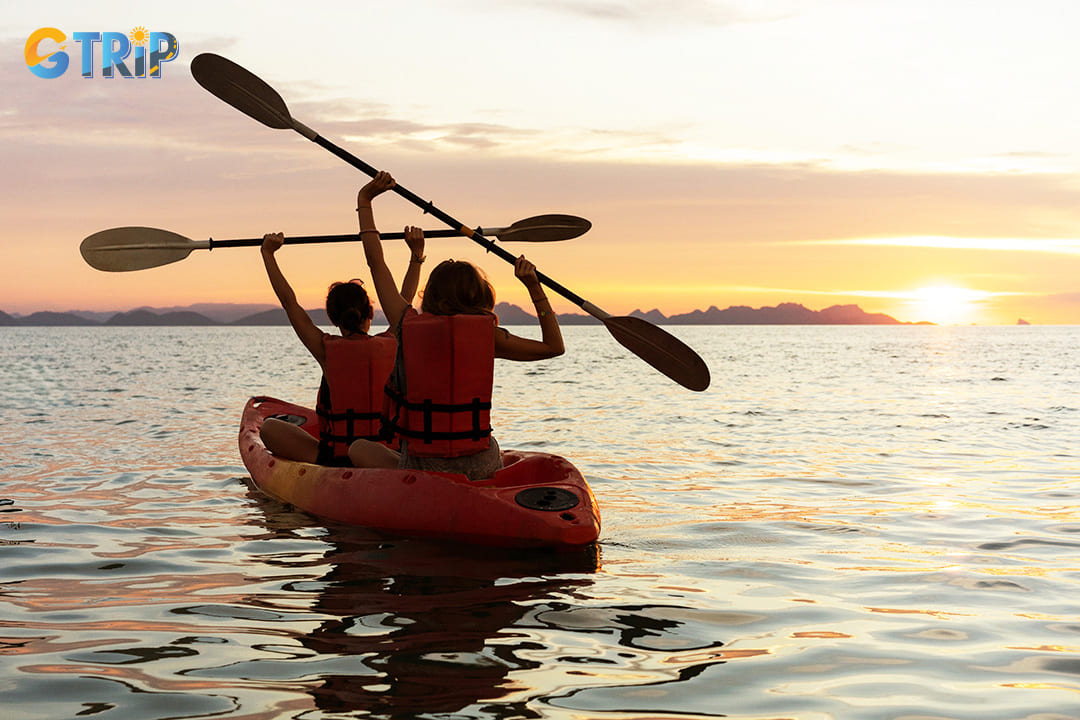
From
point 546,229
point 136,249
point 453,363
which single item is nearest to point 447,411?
point 453,363

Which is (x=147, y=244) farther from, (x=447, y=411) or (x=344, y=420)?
(x=447, y=411)

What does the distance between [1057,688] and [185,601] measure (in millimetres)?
3329

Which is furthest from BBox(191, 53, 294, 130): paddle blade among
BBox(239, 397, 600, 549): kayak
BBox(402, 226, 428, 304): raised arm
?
BBox(239, 397, 600, 549): kayak

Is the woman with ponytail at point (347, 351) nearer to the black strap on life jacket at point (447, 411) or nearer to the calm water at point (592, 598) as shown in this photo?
the calm water at point (592, 598)

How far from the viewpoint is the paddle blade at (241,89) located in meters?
7.44

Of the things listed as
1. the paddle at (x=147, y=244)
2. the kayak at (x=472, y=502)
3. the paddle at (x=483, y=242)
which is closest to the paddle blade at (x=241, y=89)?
the paddle at (x=483, y=242)

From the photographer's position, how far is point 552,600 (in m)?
4.29

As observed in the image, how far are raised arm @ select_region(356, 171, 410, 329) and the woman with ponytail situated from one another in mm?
376

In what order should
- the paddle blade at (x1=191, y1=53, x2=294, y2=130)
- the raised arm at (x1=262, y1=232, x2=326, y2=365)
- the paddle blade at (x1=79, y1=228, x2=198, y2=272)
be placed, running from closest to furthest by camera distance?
the raised arm at (x1=262, y1=232, x2=326, y2=365), the paddle blade at (x1=191, y1=53, x2=294, y2=130), the paddle blade at (x1=79, y1=228, x2=198, y2=272)

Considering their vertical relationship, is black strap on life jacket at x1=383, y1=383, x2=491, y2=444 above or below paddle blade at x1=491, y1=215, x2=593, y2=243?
below

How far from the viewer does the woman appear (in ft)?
17.6

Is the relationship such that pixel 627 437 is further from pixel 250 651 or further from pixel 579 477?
pixel 250 651

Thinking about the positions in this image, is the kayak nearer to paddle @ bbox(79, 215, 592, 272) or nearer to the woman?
the woman

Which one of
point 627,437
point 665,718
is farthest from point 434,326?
point 627,437
